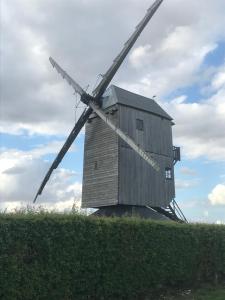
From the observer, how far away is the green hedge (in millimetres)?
10117

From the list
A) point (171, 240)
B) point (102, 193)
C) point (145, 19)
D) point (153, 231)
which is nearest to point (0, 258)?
point (153, 231)

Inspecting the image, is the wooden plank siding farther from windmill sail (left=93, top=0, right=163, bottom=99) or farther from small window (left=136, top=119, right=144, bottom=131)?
windmill sail (left=93, top=0, right=163, bottom=99)

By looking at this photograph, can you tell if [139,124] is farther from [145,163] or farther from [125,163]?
[125,163]

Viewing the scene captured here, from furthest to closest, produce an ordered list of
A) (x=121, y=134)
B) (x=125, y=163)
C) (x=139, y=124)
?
(x=139, y=124), (x=125, y=163), (x=121, y=134)

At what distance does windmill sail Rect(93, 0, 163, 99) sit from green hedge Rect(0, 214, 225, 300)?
14240mm

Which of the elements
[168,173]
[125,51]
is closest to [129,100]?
[125,51]

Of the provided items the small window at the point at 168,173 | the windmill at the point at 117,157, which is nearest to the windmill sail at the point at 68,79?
the windmill at the point at 117,157

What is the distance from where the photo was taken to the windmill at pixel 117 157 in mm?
25281

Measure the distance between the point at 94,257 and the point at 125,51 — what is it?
1827cm

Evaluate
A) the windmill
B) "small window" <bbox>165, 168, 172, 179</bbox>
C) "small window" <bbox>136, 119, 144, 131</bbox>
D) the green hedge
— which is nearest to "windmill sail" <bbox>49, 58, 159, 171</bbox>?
the windmill

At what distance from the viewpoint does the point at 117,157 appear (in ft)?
83.0

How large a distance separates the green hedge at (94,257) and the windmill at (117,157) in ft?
31.0

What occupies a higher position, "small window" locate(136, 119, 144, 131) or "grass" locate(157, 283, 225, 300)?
"small window" locate(136, 119, 144, 131)

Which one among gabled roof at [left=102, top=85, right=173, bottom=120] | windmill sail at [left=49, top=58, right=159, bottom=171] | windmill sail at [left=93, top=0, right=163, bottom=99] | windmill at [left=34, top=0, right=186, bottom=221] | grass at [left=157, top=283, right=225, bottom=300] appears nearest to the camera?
grass at [left=157, top=283, right=225, bottom=300]
